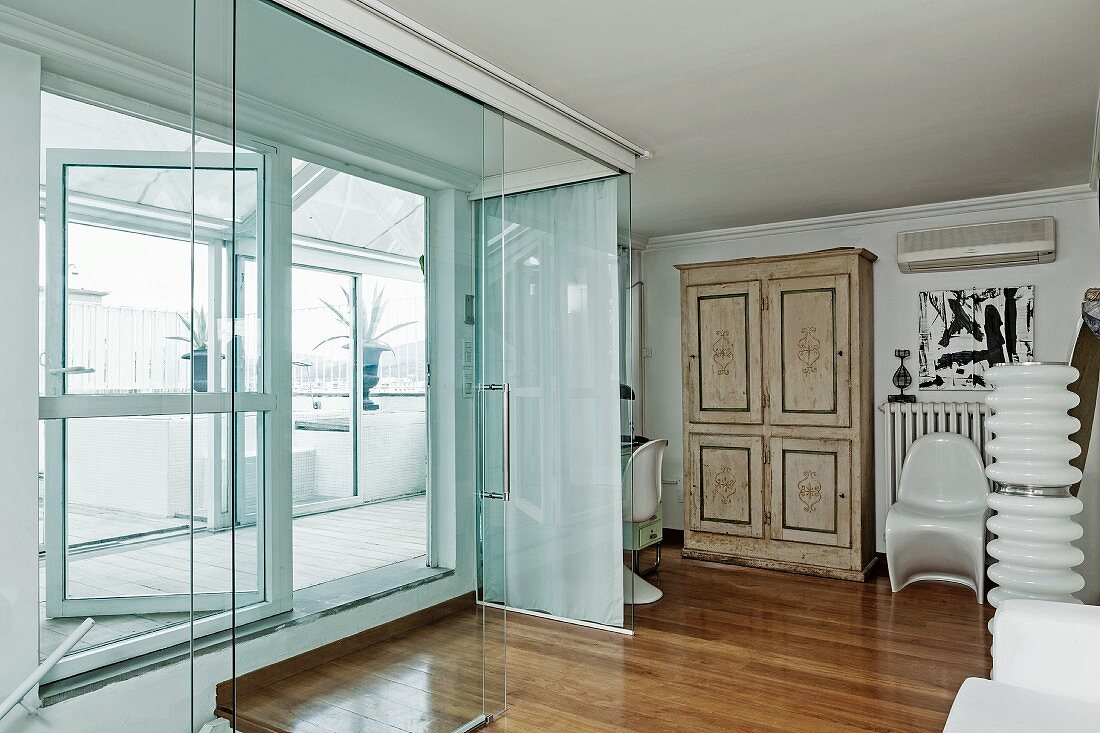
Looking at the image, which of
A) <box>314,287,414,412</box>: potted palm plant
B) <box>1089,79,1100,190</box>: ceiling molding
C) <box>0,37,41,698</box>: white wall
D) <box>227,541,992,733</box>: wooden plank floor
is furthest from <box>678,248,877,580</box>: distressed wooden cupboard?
<box>0,37,41,698</box>: white wall

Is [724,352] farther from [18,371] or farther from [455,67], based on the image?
[18,371]

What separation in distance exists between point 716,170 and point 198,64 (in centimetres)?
306

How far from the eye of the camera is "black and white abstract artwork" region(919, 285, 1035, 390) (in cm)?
498

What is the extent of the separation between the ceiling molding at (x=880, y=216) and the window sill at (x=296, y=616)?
420 centimetres

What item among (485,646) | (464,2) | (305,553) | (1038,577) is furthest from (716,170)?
(305,553)

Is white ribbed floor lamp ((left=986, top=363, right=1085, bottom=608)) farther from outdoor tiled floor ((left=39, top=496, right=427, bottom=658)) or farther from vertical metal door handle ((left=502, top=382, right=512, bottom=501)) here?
outdoor tiled floor ((left=39, top=496, right=427, bottom=658))

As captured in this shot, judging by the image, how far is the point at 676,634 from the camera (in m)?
3.96

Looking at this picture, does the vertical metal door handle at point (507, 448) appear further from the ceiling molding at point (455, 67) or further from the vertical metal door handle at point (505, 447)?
the ceiling molding at point (455, 67)

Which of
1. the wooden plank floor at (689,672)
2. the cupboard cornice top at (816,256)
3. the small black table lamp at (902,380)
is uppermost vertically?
the cupboard cornice top at (816,256)

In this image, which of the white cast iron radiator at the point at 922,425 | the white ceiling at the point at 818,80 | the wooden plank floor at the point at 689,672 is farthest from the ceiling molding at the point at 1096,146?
the wooden plank floor at the point at 689,672

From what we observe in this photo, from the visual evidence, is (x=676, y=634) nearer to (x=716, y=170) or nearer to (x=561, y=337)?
(x=561, y=337)

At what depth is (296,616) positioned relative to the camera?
6.90ft

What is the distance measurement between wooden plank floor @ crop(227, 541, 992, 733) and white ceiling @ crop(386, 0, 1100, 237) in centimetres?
205

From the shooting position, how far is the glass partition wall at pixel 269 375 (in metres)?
1.72
